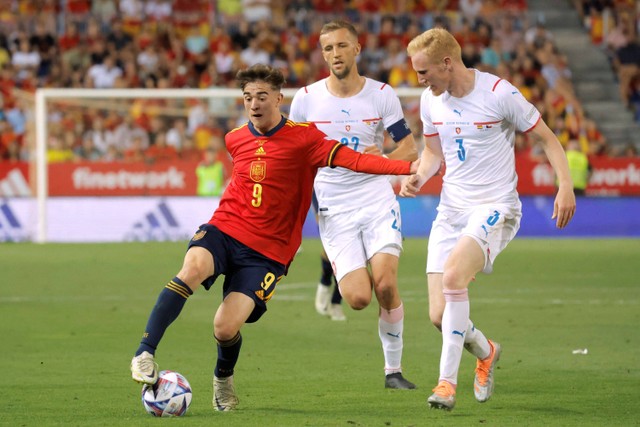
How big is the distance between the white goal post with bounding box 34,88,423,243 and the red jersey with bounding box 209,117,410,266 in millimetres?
15611

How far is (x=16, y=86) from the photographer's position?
27.0m

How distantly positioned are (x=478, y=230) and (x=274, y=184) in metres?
1.29

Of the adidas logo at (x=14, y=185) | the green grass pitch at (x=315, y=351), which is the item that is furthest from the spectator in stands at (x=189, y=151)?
the green grass pitch at (x=315, y=351)

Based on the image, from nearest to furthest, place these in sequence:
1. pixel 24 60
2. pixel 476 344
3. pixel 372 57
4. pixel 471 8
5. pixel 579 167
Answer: pixel 476 344 → pixel 579 167 → pixel 24 60 → pixel 372 57 → pixel 471 8

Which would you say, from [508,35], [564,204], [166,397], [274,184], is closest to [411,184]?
[274,184]

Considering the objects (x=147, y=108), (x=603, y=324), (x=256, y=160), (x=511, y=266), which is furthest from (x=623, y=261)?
(x=256, y=160)

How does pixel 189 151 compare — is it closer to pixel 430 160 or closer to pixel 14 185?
pixel 14 185

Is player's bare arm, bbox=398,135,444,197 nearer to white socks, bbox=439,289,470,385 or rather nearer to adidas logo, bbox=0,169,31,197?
white socks, bbox=439,289,470,385

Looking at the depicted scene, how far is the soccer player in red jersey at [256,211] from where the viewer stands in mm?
7320

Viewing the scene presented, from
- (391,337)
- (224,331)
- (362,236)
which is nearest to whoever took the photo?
(224,331)

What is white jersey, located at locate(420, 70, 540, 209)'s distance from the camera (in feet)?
25.5

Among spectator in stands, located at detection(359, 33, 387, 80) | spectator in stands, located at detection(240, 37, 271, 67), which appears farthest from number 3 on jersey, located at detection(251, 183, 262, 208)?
spectator in stands, located at detection(240, 37, 271, 67)

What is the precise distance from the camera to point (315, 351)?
1037 centimetres

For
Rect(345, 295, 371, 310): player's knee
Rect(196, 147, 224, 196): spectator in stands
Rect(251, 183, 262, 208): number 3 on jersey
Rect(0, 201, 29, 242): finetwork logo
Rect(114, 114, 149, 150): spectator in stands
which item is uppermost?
Rect(251, 183, 262, 208): number 3 on jersey
